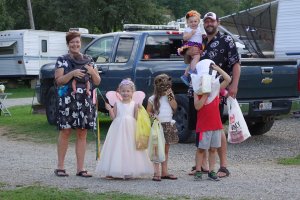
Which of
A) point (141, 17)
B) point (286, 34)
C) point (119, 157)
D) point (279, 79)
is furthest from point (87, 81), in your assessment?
point (141, 17)

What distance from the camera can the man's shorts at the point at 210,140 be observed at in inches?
274

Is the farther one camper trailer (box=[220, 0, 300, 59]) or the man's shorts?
camper trailer (box=[220, 0, 300, 59])

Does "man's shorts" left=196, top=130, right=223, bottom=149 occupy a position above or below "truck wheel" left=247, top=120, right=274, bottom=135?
above

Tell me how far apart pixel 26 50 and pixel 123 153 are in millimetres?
23130

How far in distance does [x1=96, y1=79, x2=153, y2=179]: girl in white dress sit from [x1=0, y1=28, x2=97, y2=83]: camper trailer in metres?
22.8

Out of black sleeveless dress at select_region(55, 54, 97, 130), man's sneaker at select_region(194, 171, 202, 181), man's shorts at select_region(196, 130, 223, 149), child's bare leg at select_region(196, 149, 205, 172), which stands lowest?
man's sneaker at select_region(194, 171, 202, 181)

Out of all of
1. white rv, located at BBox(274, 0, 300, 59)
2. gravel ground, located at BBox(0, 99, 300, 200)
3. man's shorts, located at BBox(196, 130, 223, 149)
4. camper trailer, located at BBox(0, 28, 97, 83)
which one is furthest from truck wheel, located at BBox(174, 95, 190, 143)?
camper trailer, located at BBox(0, 28, 97, 83)

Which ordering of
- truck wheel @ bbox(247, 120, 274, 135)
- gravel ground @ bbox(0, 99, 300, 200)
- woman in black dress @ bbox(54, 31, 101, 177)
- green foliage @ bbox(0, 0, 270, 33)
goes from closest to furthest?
gravel ground @ bbox(0, 99, 300, 200) → woman in black dress @ bbox(54, 31, 101, 177) → truck wheel @ bbox(247, 120, 274, 135) → green foliage @ bbox(0, 0, 270, 33)

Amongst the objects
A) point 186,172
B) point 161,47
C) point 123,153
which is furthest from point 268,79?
point 123,153

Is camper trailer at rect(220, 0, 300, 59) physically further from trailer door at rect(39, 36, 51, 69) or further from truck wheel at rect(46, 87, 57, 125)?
trailer door at rect(39, 36, 51, 69)

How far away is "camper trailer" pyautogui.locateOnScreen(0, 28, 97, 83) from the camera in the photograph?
2958cm

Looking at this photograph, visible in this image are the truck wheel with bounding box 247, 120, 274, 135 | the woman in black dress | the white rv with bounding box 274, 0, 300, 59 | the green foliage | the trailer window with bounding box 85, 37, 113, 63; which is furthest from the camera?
the green foliage

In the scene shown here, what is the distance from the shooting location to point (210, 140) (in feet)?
22.9

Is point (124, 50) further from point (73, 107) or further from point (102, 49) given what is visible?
point (73, 107)
